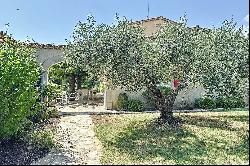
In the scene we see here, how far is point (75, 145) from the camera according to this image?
49.1 feet

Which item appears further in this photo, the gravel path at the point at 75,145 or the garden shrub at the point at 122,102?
the garden shrub at the point at 122,102

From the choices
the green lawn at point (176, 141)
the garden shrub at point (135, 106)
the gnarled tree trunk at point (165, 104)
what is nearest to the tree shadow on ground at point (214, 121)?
the green lawn at point (176, 141)

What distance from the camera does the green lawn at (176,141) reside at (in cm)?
1248

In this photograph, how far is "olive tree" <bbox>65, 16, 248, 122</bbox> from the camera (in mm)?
17031

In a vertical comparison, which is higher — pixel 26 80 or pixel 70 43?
pixel 70 43

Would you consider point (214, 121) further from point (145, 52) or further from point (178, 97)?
point (178, 97)

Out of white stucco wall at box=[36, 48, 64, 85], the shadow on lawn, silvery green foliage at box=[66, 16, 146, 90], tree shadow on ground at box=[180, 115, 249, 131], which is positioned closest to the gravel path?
the shadow on lawn

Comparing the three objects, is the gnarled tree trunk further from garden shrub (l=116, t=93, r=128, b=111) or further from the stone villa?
the stone villa

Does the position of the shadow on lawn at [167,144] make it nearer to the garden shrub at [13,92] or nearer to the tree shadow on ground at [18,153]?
the tree shadow on ground at [18,153]

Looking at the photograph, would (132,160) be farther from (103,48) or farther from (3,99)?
(103,48)

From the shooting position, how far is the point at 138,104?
26016mm

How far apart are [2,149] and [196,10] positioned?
11.8m

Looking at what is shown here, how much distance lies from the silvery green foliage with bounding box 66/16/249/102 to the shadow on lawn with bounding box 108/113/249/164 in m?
2.16

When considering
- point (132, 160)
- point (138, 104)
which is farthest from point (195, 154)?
point (138, 104)
